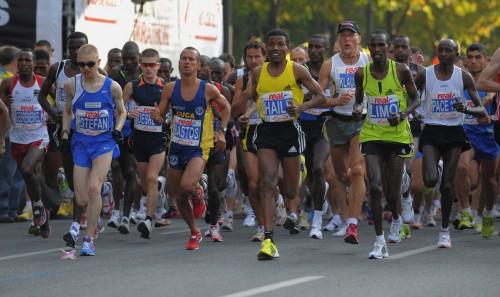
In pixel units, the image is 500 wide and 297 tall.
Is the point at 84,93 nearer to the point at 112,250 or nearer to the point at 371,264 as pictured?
the point at 112,250

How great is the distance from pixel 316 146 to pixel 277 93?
2337mm

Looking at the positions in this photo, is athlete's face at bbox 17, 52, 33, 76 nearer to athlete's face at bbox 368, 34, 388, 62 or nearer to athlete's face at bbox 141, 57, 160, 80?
athlete's face at bbox 141, 57, 160, 80

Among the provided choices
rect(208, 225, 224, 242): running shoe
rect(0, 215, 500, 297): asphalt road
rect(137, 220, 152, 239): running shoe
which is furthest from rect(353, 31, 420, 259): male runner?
rect(137, 220, 152, 239): running shoe

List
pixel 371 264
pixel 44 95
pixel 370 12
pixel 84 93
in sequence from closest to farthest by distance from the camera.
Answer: pixel 371 264
pixel 84 93
pixel 44 95
pixel 370 12

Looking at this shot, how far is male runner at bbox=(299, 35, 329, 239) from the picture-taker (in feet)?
52.4

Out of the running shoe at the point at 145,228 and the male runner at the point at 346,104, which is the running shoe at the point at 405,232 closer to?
the male runner at the point at 346,104

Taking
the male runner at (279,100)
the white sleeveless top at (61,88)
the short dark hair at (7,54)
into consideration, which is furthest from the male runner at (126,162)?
the male runner at (279,100)

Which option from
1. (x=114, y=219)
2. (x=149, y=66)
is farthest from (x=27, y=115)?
(x=149, y=66)

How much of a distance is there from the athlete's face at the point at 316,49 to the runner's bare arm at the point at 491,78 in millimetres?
2527

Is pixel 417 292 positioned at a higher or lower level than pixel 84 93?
lower

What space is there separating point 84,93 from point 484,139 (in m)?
4.87

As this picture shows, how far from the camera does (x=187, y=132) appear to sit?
14852 millimetres

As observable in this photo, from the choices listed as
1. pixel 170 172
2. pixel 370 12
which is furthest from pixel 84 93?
pixel 370 12

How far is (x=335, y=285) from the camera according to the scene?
11.3m
